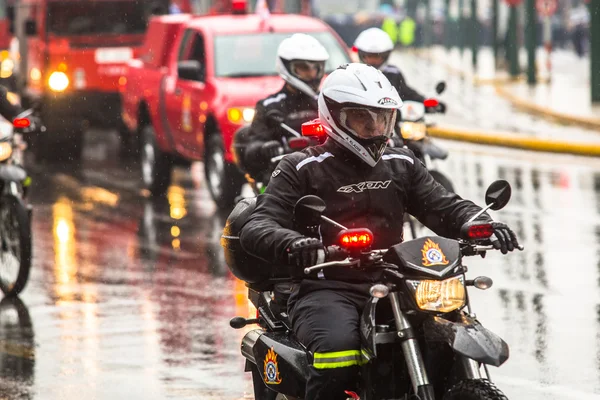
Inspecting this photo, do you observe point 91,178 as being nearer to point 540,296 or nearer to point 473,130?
point 473,130

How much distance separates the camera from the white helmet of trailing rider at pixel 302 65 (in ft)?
36.7

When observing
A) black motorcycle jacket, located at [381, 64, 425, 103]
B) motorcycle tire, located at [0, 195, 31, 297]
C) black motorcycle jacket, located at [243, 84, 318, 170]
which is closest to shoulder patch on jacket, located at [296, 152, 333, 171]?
motorcycle tire, located at [0, 195, 31, 297]

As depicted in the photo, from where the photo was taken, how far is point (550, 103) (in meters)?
28.1

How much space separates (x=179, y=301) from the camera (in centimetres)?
1047

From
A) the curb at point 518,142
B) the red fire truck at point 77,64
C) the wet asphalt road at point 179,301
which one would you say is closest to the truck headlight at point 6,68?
the red fire truck at point 77,64

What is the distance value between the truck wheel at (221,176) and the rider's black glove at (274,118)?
13.6ft

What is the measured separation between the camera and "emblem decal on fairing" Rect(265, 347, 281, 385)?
586 cm

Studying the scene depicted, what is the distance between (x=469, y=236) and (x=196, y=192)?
11.7 m

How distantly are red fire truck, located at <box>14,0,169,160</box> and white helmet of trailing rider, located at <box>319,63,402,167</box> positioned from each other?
15.4m

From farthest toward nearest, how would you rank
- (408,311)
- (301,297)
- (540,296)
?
(540,296) → (301,297) → (408,311)

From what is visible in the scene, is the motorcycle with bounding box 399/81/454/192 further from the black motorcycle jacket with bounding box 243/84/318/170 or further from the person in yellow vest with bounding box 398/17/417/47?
the person in yellow vest with bounding box 398/17/417/47

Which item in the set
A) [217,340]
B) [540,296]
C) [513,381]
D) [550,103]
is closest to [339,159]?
[513,381]

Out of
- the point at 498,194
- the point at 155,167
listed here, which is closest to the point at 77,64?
the point at 155,167

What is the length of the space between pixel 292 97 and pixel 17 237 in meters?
2.32
